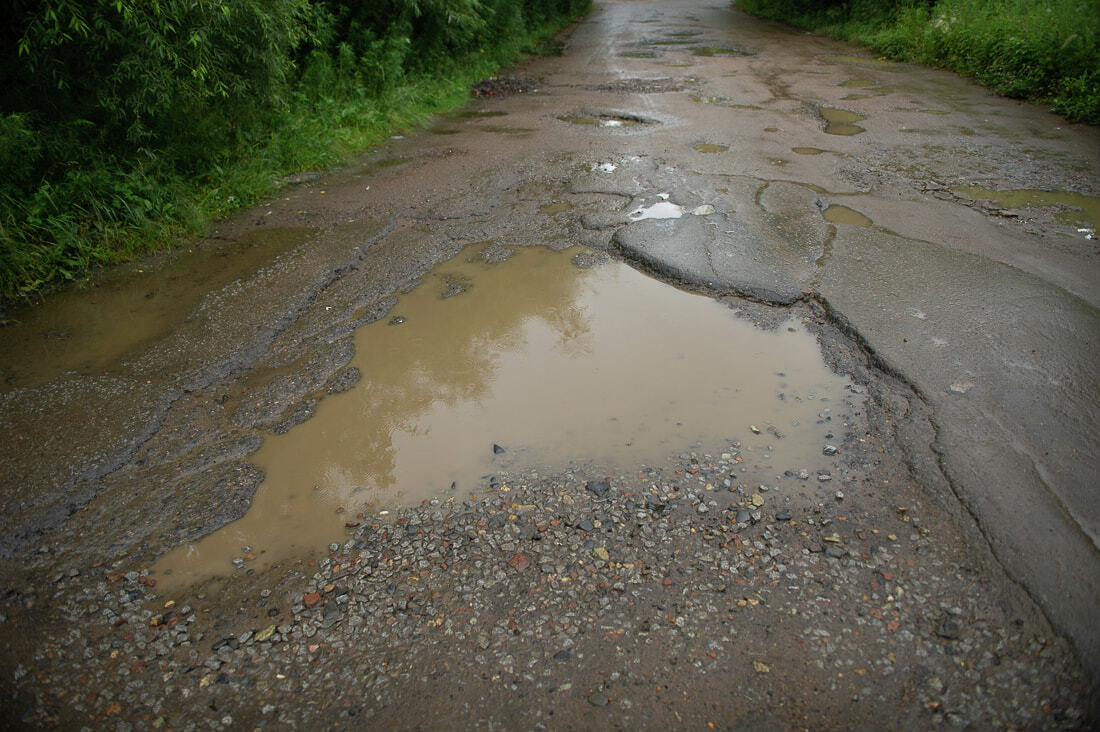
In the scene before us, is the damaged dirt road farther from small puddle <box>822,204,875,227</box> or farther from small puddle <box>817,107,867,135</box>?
small puddle <box>817,107,867,135</box>

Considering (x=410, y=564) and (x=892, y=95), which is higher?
(x=892, y=95)

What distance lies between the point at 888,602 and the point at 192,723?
92.6 inches

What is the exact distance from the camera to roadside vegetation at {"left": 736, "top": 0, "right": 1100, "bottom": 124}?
8.34 metres

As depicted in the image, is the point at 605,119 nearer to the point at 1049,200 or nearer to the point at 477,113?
the point at 477,113

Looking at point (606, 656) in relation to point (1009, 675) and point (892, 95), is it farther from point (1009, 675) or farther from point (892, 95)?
point (892, 95)

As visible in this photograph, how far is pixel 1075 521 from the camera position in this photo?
2521mm

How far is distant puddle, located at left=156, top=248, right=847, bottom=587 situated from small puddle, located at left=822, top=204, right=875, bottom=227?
1.85 m

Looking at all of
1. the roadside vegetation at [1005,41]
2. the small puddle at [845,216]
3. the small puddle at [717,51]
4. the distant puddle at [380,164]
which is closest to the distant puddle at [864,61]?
the roadside vegetation at [1005,41]

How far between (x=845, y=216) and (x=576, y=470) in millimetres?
3775

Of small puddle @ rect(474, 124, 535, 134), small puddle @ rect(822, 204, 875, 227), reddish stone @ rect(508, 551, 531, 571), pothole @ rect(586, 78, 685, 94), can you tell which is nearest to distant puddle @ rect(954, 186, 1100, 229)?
small puddle @ rect(822, 204, 875, 227)

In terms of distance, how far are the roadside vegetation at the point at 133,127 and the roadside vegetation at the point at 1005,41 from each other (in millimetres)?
9055

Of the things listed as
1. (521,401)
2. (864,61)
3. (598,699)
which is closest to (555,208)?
(521,401)

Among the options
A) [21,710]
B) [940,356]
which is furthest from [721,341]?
[21,710]

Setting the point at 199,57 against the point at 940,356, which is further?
the point at 199,57
